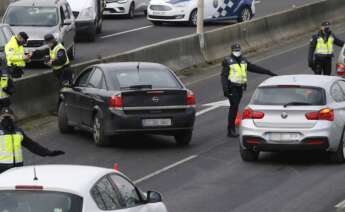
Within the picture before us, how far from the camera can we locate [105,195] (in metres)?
9.96

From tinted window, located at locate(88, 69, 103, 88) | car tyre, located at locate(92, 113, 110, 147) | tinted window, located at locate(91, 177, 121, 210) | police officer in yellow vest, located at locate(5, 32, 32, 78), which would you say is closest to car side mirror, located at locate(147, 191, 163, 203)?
tinted window, located at locate(91, 177, 121, 210)

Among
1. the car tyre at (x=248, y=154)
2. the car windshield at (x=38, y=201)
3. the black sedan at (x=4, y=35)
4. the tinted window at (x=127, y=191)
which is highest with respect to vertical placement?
the car windshield at (x=38, y=201)

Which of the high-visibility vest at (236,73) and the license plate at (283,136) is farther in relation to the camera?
the high-visibility vest at (236,73)

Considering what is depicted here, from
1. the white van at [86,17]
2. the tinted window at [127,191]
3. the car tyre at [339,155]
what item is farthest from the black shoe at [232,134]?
the white van at [86,17]

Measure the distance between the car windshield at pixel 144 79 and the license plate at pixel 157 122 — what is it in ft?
1.96

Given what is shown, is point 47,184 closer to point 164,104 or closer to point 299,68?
point 164,104

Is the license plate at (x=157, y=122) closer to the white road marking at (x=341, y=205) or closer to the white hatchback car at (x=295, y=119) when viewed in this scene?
the white hatchback car at (x=295, y=119)

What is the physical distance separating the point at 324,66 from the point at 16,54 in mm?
7109

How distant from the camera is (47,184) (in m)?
9.47

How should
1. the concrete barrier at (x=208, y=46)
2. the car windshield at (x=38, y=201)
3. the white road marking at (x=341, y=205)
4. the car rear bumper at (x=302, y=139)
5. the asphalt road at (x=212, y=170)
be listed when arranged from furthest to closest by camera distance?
the concrete barrier at (x=208, y=46)
the car rear bumper at (x=302, y=139)
the asphalt road at (x=212, y=170)
the white road marking at (x=341, y=205)
the car windshield at (x=38, y=201)

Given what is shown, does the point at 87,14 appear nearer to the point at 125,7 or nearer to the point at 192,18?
the point at 192,18

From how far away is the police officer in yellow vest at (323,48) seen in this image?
2572cm

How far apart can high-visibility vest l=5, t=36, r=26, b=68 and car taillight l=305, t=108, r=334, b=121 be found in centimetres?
891

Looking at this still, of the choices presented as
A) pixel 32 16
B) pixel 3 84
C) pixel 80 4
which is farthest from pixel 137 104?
pixel 80 4
